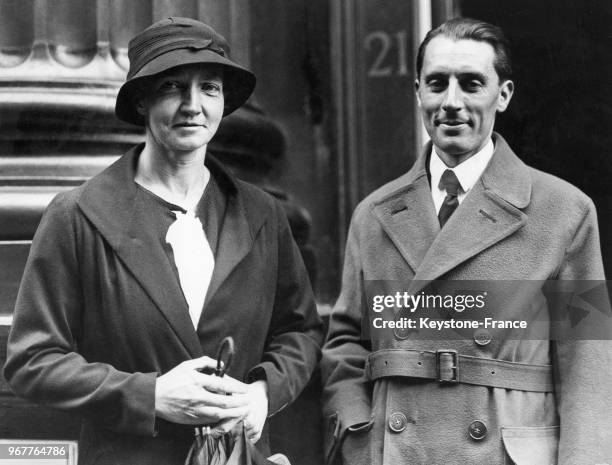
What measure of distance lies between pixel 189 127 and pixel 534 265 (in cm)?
107

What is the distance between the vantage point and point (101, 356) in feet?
11.0

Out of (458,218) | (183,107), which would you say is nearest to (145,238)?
(183,107)

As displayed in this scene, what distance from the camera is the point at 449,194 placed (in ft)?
11.9

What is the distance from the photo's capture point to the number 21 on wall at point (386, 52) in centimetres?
515

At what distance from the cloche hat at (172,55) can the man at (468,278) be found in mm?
587

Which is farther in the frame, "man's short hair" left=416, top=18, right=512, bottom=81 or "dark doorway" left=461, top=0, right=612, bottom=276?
"dark doorway" left=461, top=0, right=612, bottom=276

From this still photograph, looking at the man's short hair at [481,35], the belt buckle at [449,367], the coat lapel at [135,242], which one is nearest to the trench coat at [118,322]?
the coat lapel at [135,242]

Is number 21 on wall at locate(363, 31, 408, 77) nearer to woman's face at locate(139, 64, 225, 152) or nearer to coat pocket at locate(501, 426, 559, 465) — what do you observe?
woman's face at locate(139, 64, 225, 152)

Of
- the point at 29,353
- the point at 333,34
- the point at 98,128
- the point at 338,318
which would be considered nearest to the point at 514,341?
the point at 338,318

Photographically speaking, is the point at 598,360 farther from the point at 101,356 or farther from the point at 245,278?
the point at 101,356

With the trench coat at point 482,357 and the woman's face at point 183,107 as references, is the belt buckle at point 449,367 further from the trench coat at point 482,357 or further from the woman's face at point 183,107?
the woman's face at point 183,107

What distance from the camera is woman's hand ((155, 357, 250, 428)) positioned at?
10.6 ft

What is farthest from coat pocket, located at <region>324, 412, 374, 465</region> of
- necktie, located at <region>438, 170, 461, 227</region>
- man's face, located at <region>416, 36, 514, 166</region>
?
man's face, located at <region>416, 36, 514, 166</region>

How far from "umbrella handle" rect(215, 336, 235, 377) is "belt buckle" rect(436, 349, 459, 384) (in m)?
0.60
